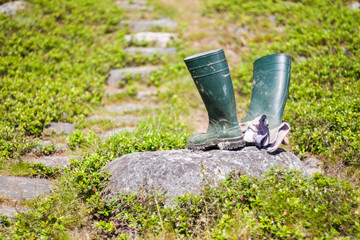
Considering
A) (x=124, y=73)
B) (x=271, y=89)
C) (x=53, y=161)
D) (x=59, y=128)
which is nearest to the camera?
(x=271, y=89)

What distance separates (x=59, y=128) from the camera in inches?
209

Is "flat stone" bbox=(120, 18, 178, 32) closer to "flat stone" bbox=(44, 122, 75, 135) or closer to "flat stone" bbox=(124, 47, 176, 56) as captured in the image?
"flat stone" bbox=(124, 47, 176, 56)

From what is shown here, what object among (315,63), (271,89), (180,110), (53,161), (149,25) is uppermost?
(149,25)

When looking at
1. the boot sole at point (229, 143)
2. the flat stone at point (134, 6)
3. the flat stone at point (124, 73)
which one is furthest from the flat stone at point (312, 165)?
the flat stone at point (134, 6)

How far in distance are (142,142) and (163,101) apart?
2576 millimetres

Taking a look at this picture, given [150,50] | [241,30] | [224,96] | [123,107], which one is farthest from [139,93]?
[241,30]

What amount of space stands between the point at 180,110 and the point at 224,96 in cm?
282

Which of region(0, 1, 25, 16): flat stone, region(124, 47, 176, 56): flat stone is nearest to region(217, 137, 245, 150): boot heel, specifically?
region(124, 47, 176, 56): flat stone

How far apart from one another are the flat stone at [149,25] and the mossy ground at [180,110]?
44cm

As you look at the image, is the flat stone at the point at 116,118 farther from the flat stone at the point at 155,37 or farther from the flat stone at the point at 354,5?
the flat stone at the point at 354,5

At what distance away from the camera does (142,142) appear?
4.24m

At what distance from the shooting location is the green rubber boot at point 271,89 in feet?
12.7

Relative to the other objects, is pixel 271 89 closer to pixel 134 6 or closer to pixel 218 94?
pixel 218 94

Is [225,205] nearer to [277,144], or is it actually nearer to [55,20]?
[277,144]
